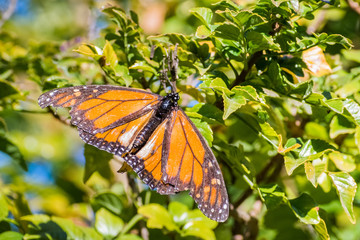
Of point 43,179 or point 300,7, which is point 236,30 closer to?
point 300,7

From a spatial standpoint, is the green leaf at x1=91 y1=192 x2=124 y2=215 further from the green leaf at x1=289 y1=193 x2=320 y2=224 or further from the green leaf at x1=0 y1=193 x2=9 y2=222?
the green leaf at x1=289 y1=193 x2=320 y2=224

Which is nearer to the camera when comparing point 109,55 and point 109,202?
point 109,55

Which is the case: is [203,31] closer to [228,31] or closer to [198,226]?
[228,31]

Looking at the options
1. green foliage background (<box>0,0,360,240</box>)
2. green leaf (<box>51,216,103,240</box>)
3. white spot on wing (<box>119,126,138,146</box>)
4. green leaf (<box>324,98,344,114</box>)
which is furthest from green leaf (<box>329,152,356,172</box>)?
green leaf (<box>51,216,103,240</box>)

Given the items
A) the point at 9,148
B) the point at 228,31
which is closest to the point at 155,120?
the point at 228,31

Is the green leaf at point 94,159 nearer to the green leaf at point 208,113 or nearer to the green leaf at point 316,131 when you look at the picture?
the green leaf at point 208,113

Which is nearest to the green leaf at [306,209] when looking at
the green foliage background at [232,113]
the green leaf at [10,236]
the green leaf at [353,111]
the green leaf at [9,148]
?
the green foliage background at [232,113]

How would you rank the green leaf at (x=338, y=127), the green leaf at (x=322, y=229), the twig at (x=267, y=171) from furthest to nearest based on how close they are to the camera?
the twig at (x=267, y=171)
the green leaf at (x=338, y=127)
the green leaf at (x=322, y=229)

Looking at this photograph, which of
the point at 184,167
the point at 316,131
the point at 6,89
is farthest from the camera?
the point at 316,131
